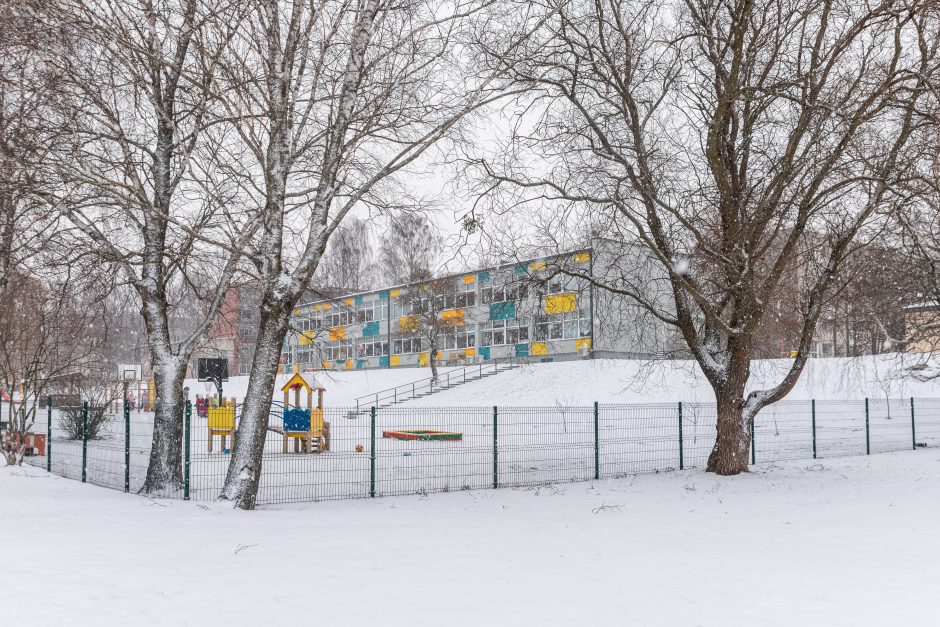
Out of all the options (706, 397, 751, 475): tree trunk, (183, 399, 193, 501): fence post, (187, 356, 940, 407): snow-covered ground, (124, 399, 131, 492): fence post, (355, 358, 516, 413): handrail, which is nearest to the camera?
(183, 399, 193, 501): fence post

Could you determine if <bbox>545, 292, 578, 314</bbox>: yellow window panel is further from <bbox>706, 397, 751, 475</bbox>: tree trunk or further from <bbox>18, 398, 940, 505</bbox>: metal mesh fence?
<bbox>706, 397, 751, 475</bbox>: tree trunk

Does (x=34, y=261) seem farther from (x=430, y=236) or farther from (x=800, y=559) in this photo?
(x=430, y=236)

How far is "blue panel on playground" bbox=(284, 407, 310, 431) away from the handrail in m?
18.7

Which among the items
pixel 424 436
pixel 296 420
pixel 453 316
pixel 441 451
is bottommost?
pixel 424 436

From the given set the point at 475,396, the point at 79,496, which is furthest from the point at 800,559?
the point at 475,396

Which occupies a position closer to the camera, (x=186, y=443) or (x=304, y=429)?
(x=186, y=443)

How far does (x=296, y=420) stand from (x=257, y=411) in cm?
1100

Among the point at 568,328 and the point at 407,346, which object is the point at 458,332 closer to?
the point at 407,346

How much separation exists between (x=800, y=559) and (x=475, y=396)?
101 ft

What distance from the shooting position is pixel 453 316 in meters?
48.0

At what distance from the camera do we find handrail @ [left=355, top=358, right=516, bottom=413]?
41188 mm

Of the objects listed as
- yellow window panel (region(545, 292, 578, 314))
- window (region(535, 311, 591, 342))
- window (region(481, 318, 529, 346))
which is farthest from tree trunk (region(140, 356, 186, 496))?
window (region(481, 318, 529, 346))

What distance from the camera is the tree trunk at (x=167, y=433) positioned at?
11102 millimetres

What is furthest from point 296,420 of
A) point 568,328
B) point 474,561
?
point 568,328
